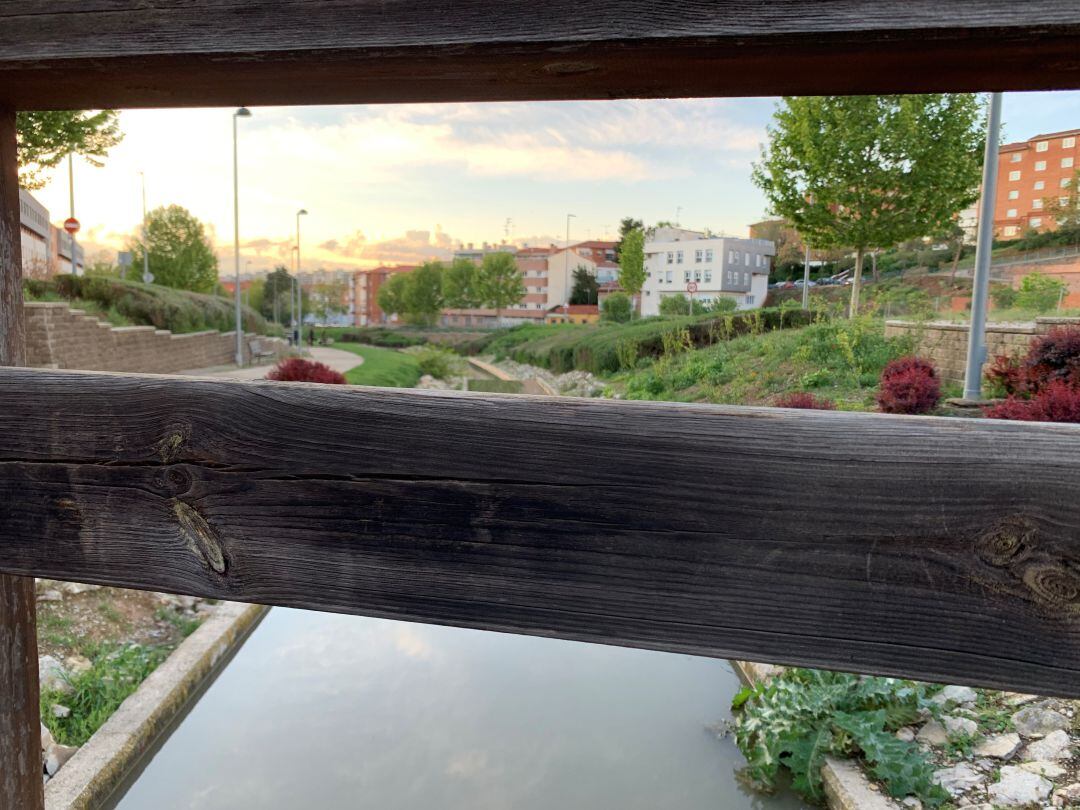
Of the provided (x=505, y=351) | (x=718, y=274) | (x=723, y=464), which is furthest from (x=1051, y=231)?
(x=723, y=464)

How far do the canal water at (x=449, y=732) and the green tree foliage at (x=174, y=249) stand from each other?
3204cm

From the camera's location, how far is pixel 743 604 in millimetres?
625

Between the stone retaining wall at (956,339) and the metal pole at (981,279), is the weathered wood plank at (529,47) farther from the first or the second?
the stone retaining wall at (956,339)

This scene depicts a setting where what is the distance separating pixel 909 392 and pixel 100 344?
39.1 feet

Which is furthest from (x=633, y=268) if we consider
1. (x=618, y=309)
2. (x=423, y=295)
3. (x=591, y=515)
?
(x=423, y=295)

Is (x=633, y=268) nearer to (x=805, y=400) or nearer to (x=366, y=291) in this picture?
(x=805, y=400)

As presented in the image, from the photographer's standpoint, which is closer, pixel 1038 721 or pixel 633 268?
pixel 1038 721

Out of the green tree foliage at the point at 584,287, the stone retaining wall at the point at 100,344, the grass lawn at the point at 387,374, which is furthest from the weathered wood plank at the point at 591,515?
the green tree foliage at the point at 584,287

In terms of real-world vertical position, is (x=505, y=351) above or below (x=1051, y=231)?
below

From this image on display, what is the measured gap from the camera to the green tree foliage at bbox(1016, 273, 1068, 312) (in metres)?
10.2

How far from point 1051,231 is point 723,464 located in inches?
541

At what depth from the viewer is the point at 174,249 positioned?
33.9 m

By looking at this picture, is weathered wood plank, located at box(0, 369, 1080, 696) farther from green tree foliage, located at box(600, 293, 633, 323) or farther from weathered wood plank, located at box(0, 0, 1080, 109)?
green tree foliage, located at box(600, 293, 633, 323)

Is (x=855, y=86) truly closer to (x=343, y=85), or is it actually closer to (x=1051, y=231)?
(x=343, y=85)
